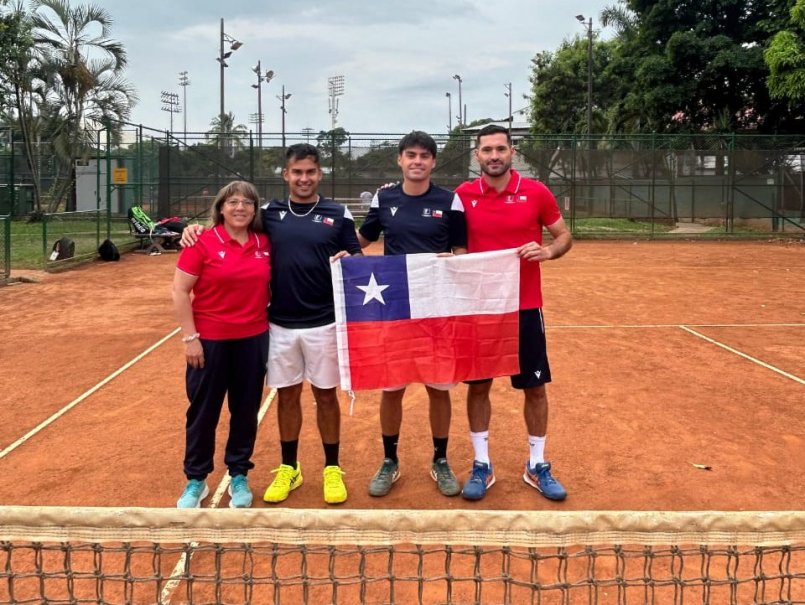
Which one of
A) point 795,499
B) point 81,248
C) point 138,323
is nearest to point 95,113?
point 81,248

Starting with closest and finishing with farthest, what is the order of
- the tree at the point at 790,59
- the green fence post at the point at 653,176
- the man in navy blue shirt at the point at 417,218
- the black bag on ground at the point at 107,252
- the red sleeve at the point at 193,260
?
1. the red sleeve at the point at 193,260
2. the man in navy blue shirt at the point at 417,218
3. the black bag on ground at the point at 107,252
4. the tree at the point at 790,59
5. the green fence post at the point at 653,176

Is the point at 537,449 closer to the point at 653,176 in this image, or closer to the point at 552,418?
the point at 552,418

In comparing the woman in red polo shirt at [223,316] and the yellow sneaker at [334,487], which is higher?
the woman in red polo shirt at [223,316]

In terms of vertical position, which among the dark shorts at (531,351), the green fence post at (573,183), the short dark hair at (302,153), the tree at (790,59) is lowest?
the dark shorts at (531,351)

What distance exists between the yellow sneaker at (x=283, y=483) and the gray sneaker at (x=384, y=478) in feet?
1.45

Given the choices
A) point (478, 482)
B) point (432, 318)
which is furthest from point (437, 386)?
point (478, 482)

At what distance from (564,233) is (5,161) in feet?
89.3

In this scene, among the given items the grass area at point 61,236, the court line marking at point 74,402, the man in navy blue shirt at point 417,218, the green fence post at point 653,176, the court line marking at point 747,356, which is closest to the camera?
the man in navy blue shirt at point 417,218

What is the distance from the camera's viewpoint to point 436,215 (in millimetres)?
3805

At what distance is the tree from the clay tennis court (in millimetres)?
14086

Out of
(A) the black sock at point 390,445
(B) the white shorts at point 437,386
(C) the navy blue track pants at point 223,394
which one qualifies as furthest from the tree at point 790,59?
(C) the navy blue track pants at point 223,394

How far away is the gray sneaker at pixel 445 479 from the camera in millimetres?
3996

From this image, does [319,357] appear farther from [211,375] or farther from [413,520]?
[413,520]

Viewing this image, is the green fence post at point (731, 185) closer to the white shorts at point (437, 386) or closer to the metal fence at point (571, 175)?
the metal fence at point (571, 175)
